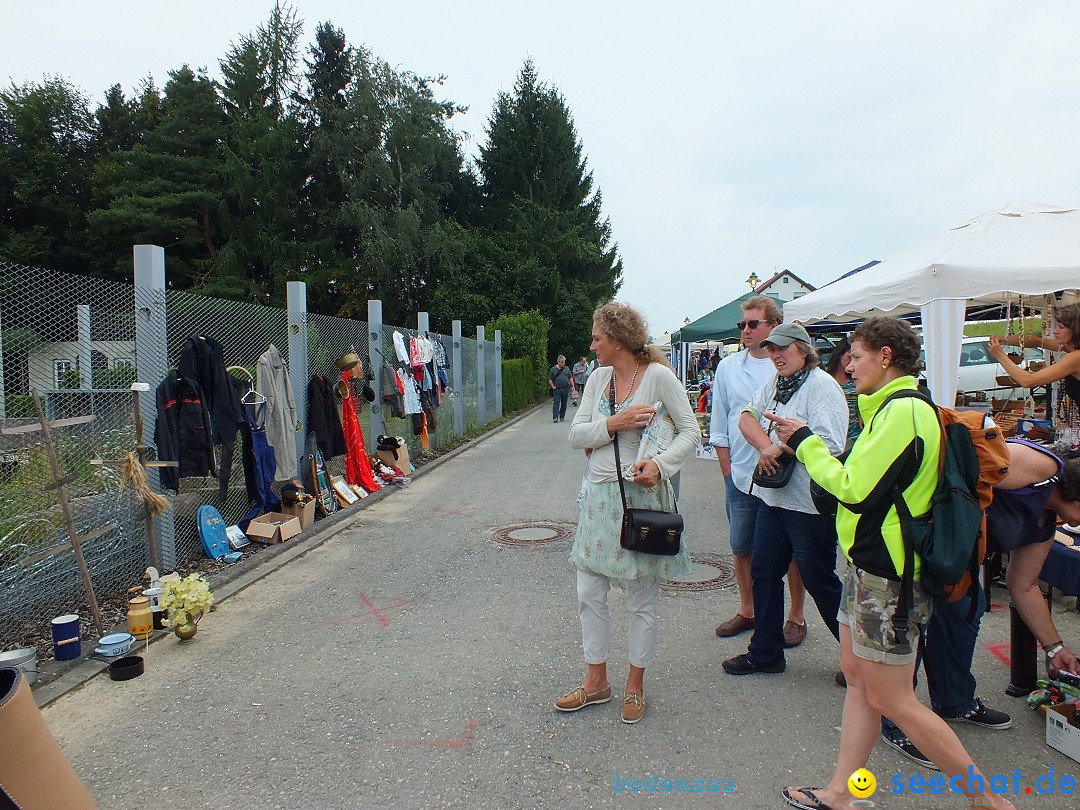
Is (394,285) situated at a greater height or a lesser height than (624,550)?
greater

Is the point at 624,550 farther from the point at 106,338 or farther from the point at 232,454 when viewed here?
the point at 106,338

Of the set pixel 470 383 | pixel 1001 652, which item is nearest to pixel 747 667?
pixel 1001 652

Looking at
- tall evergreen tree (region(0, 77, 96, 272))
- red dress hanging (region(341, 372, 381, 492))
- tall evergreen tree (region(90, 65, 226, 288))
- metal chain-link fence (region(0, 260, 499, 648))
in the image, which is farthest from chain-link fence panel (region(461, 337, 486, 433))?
tall evergreen tree (region(0, 77, 96, 272))

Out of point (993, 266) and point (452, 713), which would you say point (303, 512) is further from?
point (993, 266)

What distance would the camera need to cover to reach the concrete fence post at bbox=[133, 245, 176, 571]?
523 cm

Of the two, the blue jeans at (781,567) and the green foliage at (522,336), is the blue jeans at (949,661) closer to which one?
the blue jeans at (781,567)

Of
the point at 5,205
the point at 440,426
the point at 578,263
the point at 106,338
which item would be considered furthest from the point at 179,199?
the point at 106,338

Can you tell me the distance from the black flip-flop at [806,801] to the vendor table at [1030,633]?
1.49 meters

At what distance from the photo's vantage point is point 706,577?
5.36 m

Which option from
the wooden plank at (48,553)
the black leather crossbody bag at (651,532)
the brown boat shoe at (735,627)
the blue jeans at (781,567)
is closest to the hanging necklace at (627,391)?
the black leather crossbody bag at (651,532)

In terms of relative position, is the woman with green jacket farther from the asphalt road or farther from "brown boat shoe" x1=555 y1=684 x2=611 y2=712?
"brown boat shoe" x1=555 y1=684 x2=611 y2=712

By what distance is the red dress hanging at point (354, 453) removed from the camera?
27.8 feet

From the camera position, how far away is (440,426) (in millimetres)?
13492

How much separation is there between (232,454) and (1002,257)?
683cm
